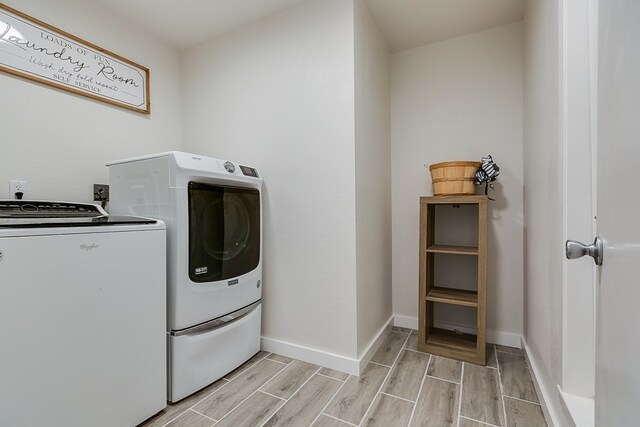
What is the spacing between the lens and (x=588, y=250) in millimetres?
689

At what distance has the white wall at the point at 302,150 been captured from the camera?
1.78 m

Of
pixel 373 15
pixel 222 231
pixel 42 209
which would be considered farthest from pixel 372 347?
pixel 373 15

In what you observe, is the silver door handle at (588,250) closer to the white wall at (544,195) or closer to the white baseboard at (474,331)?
the white wall at (544,195)

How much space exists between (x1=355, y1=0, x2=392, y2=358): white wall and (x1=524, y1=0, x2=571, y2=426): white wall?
95 cm

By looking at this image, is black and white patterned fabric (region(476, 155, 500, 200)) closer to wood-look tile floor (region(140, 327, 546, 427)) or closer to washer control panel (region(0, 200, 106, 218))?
wood-look tile floor (region(140, 327, 546, 427))

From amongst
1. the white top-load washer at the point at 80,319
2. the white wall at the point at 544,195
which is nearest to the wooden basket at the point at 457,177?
the white wall at the point at 544,195

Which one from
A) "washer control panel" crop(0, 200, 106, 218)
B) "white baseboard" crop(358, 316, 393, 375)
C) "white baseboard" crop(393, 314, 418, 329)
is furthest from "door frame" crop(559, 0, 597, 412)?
"washer control panel" crop(0, 200, 106, 218)

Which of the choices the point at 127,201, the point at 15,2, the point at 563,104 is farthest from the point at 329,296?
the point at 15,2

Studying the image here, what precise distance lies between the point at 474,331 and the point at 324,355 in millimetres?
1238

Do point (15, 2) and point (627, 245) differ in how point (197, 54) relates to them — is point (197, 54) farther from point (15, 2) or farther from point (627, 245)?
point (627, 245)

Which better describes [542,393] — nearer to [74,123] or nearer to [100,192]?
[100,192]

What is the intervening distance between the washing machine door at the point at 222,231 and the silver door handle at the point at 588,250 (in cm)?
155

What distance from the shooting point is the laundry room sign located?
1.59m

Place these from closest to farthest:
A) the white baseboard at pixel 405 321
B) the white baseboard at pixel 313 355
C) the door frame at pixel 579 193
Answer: the door frame at pixel 579 193
the white baseboard at pixel 313 355
the white baseboard at pixel 405 321
